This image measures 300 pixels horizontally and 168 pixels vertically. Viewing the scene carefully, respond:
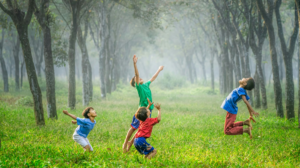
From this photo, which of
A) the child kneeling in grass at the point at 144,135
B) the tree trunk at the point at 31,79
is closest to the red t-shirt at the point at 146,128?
the child kneeling in grass at the point at 144,135

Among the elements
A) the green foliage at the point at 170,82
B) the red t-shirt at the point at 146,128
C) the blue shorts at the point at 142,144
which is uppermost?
the green foliage at the point at 170,82

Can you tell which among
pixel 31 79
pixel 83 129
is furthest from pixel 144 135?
pixel 31 79

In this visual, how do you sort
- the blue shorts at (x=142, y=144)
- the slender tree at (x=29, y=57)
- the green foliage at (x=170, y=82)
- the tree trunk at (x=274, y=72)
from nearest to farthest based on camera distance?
the blue shorts at (x=142, y=144), the slender tree at (x=29, y=57), the tree trunk at (x=274, y=72), the green foliage at (x=170, y=82)

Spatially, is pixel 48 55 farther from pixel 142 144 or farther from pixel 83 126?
pixel 142 144

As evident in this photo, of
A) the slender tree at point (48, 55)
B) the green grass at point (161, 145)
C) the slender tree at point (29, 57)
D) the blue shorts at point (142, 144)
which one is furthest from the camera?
the slender tree at point (48, 55)

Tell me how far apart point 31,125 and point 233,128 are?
659 centimetres

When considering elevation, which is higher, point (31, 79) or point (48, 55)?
point (48, 55)

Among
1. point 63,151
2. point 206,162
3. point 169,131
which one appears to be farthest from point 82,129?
point 169,131

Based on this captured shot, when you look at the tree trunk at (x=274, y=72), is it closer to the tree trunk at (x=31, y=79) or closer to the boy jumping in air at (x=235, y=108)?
the boy jumping in air at (x=235, y=108)

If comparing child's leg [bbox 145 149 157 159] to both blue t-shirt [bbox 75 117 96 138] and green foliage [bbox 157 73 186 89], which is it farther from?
green foliage [bbox 157 73 186 89]

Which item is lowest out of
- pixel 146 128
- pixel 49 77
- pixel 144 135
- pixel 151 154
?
pixel 151 154

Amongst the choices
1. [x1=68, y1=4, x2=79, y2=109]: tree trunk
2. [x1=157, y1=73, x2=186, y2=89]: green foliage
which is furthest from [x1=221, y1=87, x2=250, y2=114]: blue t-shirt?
[x1=157, y1=73, x2=186, y2=89]: green foliage

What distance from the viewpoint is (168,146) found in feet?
20.2

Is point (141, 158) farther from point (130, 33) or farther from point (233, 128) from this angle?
point (130, 33)
